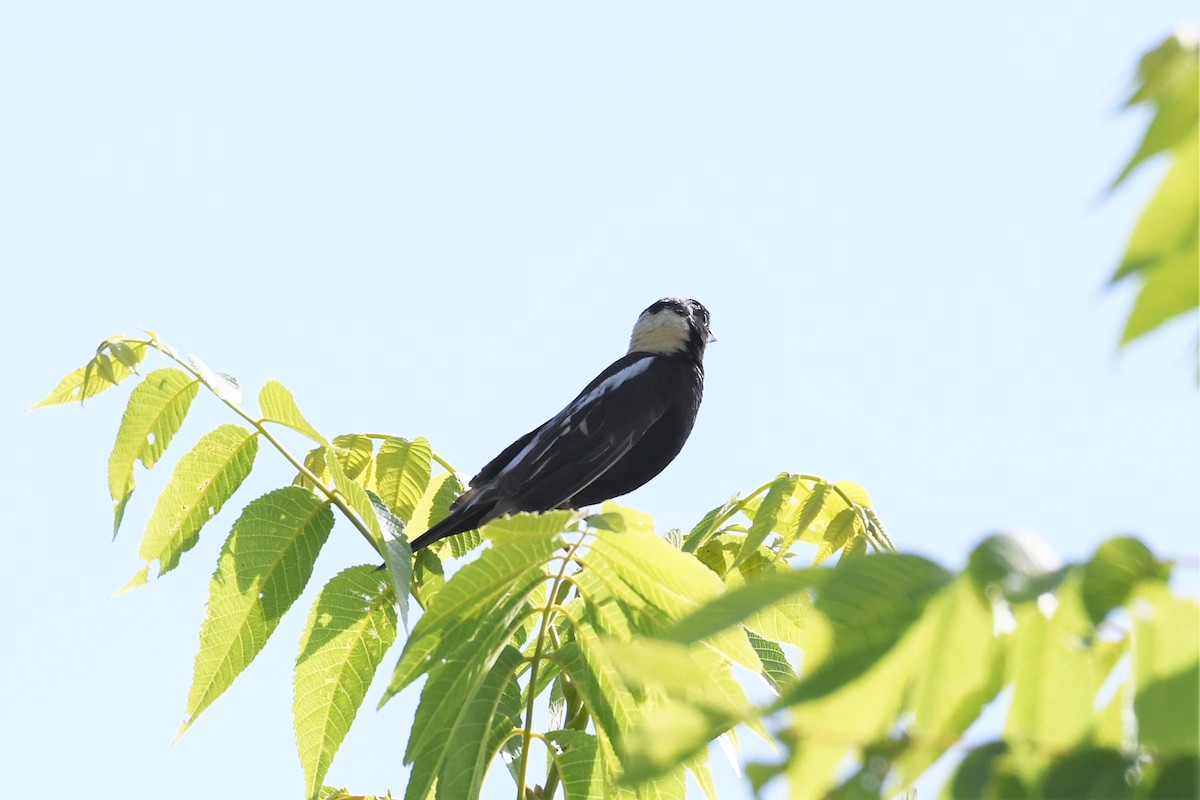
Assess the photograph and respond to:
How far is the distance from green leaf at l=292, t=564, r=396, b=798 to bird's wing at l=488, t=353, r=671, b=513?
1.14 meters

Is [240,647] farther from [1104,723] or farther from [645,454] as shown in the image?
[645,454]

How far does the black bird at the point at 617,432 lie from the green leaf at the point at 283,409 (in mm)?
844

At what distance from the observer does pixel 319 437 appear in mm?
2664

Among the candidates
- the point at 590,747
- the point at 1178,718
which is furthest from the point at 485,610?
the point at 1178,718

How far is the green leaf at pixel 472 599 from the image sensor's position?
6.15 ft

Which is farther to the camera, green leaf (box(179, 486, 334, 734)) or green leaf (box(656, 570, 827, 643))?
green leaf (box(179, 486, 334, 734))

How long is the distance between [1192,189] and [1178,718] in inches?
15.6

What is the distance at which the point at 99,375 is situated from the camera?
2.70m

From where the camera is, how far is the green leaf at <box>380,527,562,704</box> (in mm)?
1875

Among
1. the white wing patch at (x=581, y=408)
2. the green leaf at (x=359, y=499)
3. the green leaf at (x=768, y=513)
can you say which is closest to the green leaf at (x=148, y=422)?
the green leaf at (x=359, y=499)

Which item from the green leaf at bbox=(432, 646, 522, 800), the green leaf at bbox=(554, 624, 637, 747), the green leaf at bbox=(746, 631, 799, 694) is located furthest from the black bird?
the green leaf at bbox=(554, 624, 637, 747)

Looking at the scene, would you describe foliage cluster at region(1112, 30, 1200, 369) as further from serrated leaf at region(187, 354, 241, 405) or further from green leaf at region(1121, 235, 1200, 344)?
serrated leaf at region(187, 354, 241, 405)

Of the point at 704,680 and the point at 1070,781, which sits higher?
the point at 704,680

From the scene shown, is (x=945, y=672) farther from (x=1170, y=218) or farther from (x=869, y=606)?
(x=1170, y=218)
